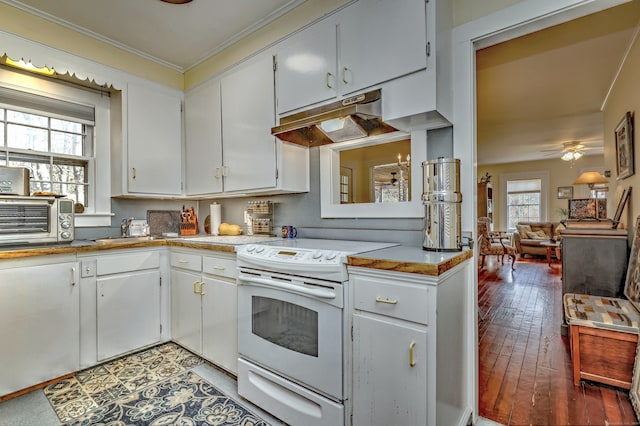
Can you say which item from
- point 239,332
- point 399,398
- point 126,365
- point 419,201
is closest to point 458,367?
point 399,398

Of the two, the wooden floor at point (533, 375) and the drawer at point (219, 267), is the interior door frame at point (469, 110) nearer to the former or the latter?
the wooden floor at point (533, 375)

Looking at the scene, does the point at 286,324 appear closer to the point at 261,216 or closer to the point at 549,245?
the point at 261,216

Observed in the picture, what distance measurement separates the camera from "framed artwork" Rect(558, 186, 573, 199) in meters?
8.06

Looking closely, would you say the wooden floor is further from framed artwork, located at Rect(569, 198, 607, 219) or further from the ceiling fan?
the ceiling fan

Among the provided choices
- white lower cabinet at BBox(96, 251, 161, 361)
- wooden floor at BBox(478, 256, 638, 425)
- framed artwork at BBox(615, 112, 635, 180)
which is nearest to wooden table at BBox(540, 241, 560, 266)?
wooden floor at BBox(478, 256, 638, 425)

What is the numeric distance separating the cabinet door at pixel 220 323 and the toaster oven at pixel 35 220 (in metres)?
1.08

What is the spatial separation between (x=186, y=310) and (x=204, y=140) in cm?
150

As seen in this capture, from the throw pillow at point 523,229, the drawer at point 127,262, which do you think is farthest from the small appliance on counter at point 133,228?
the throw pillow at point 523,229

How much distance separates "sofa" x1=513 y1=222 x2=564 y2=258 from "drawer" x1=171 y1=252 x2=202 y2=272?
284 inches

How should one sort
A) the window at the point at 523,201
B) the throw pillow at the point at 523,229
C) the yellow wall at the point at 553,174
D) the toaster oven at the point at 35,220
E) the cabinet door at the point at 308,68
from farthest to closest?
the window at the point at 523,201, the yellow wall at the point at 553,174, the throw pillow at the point at 523,229, the toaster oven at the point at 35,220, the cabinet door at the point at 308,68

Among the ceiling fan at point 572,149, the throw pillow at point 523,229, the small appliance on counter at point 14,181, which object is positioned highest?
the ceiling fan at point 572,149

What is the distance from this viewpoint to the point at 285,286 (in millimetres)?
1667

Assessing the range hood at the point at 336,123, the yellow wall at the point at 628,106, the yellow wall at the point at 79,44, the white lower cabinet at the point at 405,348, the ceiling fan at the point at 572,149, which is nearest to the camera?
the white lower cabinet at the point at 405,348

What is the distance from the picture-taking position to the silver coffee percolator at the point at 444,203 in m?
1.57
